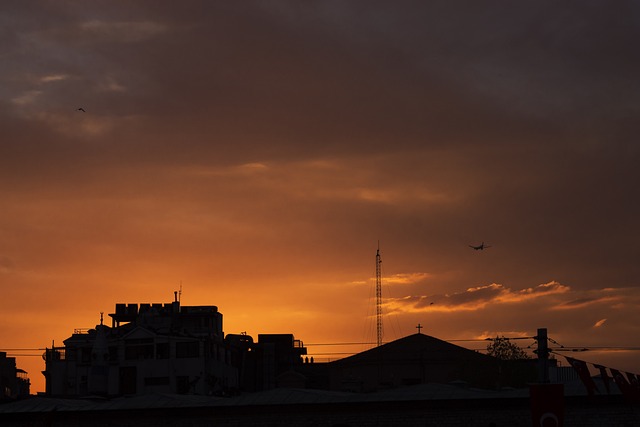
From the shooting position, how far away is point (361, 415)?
2457 inches

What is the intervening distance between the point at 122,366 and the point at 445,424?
82544 millimetres

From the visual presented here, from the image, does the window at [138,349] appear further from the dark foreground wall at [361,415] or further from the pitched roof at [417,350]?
the dark foreground wall at [361,415]

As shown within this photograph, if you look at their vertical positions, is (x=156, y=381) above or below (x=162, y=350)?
below

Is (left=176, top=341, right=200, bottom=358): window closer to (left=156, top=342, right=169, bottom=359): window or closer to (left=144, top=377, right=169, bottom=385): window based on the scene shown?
(left=156, top=342, right=169, bottom=359): window

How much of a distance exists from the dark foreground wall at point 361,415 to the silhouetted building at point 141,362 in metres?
61.6

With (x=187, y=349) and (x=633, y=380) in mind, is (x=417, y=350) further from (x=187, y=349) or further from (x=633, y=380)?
Result: (x=633, y=380)

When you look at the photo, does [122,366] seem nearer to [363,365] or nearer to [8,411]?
[363,365]

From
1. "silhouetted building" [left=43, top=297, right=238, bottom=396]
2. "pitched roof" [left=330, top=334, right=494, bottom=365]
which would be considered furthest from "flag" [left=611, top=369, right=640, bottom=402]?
"silhouetted building" [left=43, top=297, right=238, bottom=396]

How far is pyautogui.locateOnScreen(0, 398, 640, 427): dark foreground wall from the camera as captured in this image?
58.8 m

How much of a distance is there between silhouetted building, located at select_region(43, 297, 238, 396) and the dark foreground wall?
2424 inches

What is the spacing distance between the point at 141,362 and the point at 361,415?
3050 inches

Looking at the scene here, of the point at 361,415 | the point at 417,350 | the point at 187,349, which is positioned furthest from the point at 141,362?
the point at 361,415

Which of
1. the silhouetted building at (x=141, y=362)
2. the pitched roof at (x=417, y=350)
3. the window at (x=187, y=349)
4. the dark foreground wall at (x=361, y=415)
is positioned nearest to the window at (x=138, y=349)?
the silhouetted building at (x=141, y=362)

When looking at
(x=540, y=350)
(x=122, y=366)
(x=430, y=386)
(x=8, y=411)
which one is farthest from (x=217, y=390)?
(x=540, y=350)
